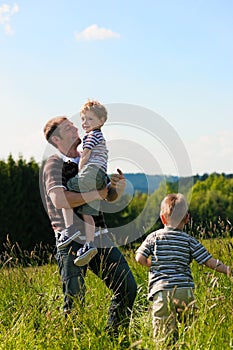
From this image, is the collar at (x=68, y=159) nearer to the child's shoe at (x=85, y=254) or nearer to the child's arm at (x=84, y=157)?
the child's arm at (x=84, y=157)

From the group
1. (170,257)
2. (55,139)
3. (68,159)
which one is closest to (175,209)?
(170,257)

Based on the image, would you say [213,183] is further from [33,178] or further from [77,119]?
[77,119]

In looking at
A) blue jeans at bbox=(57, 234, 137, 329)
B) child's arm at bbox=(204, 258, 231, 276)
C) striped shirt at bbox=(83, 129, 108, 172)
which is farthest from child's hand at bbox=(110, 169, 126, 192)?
child's arm at bbox=(204, 258, 231, 276)

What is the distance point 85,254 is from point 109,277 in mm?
312

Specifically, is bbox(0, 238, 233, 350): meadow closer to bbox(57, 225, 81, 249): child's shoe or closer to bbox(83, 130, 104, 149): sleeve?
bbox(57, 225, 81, 249): child's shoe

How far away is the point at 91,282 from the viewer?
618cm

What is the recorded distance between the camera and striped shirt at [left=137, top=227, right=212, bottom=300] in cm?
423

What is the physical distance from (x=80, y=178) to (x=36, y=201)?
17188mm

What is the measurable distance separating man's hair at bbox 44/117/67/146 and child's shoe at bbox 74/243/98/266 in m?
0.83

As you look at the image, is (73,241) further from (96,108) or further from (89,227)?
(96,108)

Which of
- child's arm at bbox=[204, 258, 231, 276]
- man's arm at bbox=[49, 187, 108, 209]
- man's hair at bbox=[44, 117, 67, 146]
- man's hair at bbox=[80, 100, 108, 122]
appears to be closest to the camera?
child's arm at bbox=[204, 258, 231, 276]

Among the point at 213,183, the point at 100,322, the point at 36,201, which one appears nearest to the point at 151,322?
the point at 100,322

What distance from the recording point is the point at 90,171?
14.7 feet

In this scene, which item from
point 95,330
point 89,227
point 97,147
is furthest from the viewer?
point 97,147
